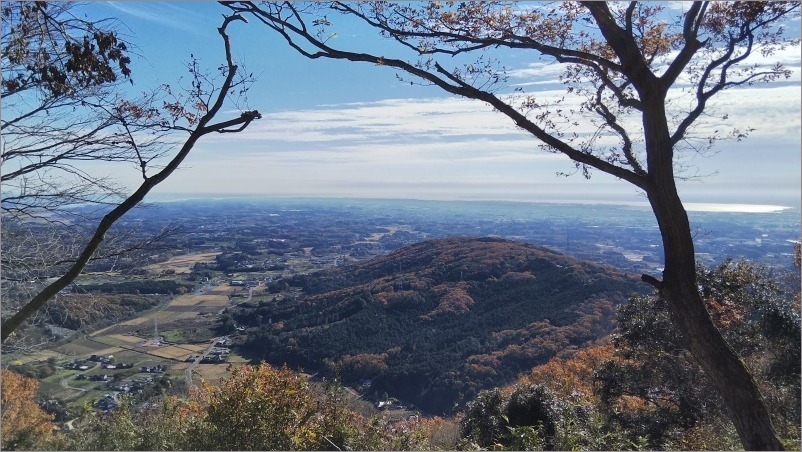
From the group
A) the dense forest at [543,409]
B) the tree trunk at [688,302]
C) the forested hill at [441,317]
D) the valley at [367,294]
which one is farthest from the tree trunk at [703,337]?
the forested hill at [441,317]

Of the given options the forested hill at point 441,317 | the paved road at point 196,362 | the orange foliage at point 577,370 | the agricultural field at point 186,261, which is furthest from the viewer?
the forested hill at point 441,317

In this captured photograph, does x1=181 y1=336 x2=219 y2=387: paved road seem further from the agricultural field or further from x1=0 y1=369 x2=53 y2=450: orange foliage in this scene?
x1=0 y1=369 x2=53 y2=450: orange foliage

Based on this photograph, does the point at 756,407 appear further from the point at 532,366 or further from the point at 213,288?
the point at 213,288

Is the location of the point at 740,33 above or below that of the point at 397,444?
above

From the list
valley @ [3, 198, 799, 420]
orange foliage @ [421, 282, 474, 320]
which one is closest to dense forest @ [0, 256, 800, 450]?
valley @ [3, 198, 799, 420]

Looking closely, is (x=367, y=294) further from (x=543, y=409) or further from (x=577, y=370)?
(x=543, y=409)

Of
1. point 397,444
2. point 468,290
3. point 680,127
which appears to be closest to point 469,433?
point 397,444

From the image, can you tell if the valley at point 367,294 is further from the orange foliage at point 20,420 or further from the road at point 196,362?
the orange foliage at point 20,420

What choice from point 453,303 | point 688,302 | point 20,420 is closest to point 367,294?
point 453,303
